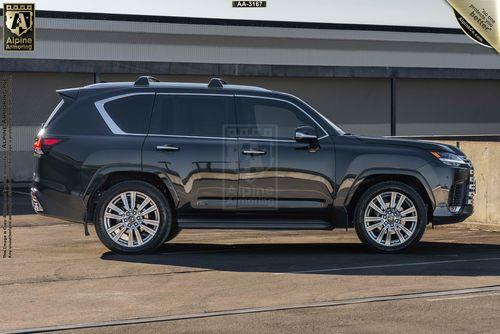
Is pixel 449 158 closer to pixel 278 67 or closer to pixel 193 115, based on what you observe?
pixel 193 115

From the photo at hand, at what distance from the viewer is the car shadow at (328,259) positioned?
36.2ft

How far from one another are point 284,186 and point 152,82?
6.59ft

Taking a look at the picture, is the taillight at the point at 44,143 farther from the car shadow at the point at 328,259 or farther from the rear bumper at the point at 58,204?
the car shadow at the point at 328,259

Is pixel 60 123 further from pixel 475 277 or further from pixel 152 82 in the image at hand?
pixel 475 277

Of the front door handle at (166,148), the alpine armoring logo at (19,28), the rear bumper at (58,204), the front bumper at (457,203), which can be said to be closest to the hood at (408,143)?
the front bumper at (457,203)

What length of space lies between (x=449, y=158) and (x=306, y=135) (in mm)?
1692

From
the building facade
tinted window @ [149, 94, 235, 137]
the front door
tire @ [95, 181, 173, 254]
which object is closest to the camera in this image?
tire @ [95, 181, 173, 254]

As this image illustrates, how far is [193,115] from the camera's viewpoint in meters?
12.6

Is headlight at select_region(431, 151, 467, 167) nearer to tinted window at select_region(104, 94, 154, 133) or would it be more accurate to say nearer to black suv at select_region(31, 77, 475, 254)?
black suv at select_region(31, 77, 475, 254)

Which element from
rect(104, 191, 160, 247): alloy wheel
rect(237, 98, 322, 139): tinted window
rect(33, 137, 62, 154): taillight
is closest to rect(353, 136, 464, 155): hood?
rect(237, 98, 322, 139): tinted window

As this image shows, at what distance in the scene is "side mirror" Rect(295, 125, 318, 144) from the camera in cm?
1237

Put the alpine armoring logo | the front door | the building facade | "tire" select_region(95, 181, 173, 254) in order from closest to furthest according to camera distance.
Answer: "tire" select_region(95, 181, 173, 254) < the front door < the building facade < the alpine armoring logo

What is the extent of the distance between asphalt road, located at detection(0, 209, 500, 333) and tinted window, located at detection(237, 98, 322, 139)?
1.36 metres

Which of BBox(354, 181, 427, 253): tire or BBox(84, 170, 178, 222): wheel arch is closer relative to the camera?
BBox(84, 170, 178, 222): wheel arch
